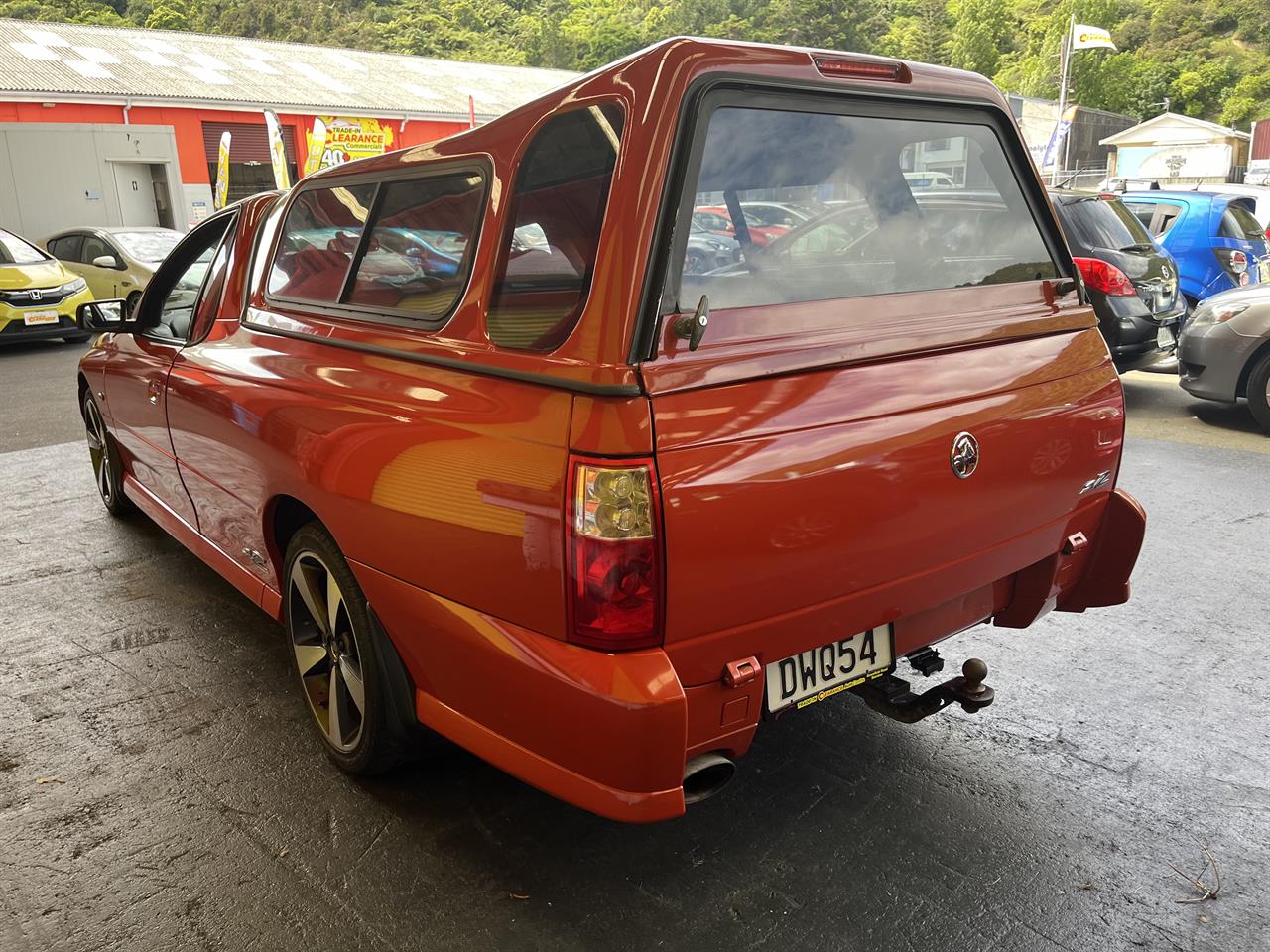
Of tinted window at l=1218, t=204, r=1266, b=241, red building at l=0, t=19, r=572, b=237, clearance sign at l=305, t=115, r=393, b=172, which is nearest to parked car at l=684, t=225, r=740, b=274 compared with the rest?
tinted window at l=1218, t=204, r=1266, b=241

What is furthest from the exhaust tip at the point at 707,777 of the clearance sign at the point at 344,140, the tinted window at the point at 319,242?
the clearance sign at the point at 344,140

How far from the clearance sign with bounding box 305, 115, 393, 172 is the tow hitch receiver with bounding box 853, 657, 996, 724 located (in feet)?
73.8

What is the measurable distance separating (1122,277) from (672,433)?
7234 mm

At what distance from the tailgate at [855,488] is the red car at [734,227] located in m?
0.38

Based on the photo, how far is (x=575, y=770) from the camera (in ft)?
6.60

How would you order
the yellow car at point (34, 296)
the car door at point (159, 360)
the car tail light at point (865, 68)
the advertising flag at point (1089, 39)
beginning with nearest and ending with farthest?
the car tail light at point (865, 68) → the car door at point (159, 360) → the yellow car at point (34, 296) → the advertising flag at point (1089, 39)

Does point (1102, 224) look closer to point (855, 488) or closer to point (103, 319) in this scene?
point (855, 488)

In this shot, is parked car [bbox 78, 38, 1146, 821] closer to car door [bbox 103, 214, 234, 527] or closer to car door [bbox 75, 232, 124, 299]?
car door [bbox 103, 214, 234, 527]

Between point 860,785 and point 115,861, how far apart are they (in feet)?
6.57

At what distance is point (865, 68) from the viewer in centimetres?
234

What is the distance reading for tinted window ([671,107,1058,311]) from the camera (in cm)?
213

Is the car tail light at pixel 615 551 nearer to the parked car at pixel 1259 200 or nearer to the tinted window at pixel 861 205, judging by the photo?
the tinted window at pixel 861 205

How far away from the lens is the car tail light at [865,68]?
224 cm

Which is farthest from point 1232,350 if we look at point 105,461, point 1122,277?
point 105,461
